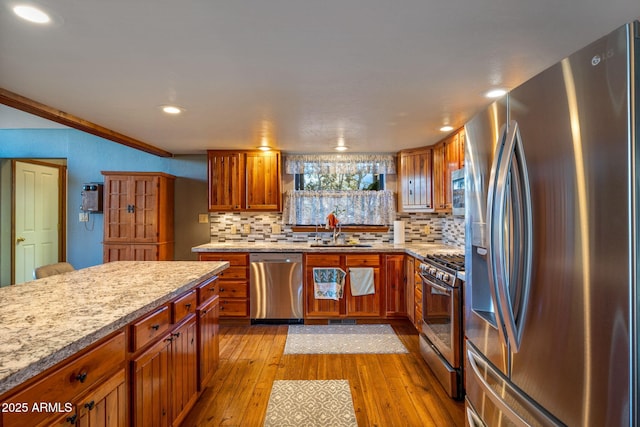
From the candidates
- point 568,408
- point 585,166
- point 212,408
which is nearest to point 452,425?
point 568,408

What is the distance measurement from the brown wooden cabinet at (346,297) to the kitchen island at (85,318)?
61.9 inches

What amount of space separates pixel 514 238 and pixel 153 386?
173cm

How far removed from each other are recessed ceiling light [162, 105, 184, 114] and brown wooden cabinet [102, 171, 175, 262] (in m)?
1.61

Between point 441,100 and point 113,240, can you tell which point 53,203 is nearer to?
point 113,240

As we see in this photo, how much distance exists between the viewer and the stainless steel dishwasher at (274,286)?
357cm

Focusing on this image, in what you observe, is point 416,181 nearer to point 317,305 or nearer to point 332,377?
point 317,305

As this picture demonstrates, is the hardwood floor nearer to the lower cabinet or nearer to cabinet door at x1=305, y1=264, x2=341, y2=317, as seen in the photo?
the lower cabinet

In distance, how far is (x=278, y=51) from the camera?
1.58 m

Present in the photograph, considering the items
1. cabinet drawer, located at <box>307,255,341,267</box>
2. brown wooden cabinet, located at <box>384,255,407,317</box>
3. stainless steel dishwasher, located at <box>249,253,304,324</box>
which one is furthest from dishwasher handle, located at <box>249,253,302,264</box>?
brown wooden cabinet, located at <box>384,255,407,317</box>

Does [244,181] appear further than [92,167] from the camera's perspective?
No

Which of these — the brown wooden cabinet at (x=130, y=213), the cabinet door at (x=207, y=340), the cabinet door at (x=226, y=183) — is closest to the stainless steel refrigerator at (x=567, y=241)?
the cabinet door at (x=207, y=340)

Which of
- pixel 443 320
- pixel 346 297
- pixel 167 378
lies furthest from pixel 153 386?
pixel 346 297

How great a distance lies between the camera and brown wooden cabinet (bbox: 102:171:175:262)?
3824 mm

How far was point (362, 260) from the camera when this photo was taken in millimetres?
3574
